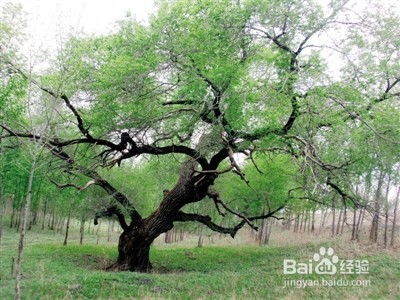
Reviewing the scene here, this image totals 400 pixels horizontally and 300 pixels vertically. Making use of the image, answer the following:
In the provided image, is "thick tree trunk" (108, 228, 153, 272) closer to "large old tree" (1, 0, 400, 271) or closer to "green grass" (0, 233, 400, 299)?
"green grass" (0, 233, 400, 299)

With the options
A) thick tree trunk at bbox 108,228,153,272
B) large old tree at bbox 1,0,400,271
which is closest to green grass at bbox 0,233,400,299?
thick tree trunk at bbox 108,228,153,272

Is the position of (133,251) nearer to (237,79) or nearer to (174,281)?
(174,281)

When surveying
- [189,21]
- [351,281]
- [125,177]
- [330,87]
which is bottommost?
[351,281]

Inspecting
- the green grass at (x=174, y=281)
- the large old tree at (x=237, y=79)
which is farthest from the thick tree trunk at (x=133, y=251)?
the large old tree at (x=237, y=79)

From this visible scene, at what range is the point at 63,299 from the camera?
9.54 m

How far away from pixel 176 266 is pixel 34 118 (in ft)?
36.2

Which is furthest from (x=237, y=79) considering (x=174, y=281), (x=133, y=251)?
(x=133, y=251)

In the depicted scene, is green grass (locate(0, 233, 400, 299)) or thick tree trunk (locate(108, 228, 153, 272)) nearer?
green grass (locate(0, 233, 400, 299))

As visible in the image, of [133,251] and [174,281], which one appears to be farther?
[133,251]

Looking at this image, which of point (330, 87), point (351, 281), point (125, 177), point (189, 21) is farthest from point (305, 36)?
point (125, 177)

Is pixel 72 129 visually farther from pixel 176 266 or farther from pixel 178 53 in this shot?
pixel 176 266

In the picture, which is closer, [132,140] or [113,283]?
[113,283]

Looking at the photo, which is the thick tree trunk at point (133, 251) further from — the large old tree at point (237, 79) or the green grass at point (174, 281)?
the large old tree at point (237, 79)

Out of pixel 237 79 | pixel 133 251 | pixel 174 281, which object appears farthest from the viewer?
pixel 133 251
